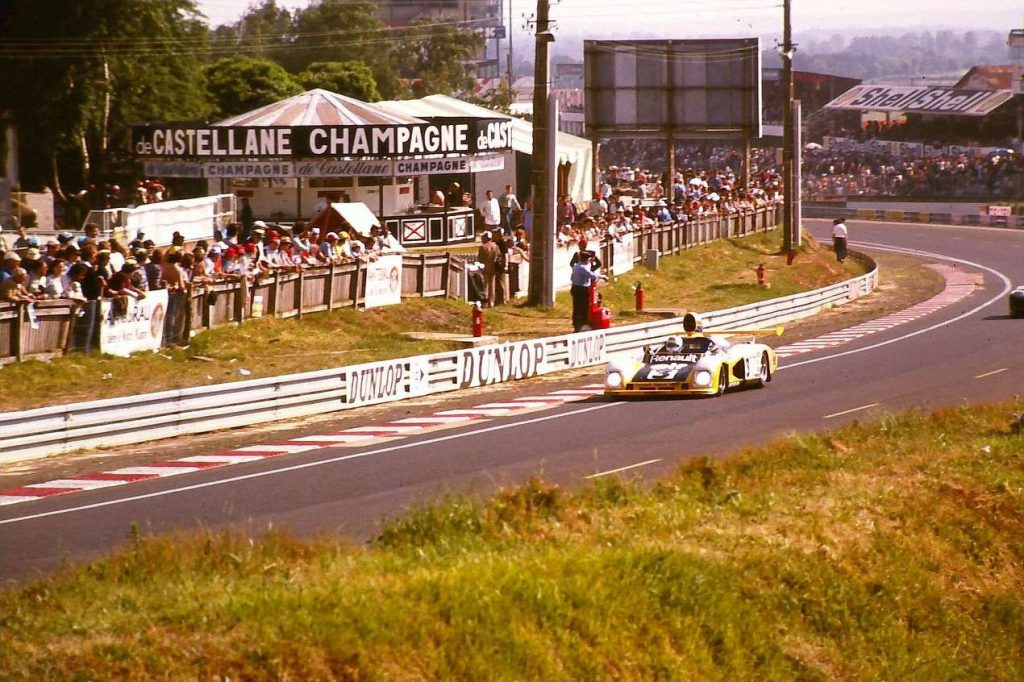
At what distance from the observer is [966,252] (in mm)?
71125

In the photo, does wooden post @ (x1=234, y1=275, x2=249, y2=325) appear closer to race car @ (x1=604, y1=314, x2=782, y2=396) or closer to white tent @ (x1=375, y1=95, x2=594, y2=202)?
race car @ (x1=604, y1=314, x2=782, y2=396)

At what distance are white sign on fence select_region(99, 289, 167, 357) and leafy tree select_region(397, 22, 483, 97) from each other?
10946cm

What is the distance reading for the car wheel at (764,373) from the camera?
2705 centimetres

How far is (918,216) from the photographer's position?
296 feet

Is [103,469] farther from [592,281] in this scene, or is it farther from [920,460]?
[592,281]

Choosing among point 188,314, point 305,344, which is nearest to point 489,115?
point 305,344

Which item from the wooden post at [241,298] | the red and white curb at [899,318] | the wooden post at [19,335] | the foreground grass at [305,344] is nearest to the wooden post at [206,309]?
the foreground grass at [305,344]

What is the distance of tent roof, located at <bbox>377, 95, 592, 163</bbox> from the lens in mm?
59906

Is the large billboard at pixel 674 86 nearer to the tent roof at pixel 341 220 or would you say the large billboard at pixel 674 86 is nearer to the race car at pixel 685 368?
the tent roof at pixel 341 220

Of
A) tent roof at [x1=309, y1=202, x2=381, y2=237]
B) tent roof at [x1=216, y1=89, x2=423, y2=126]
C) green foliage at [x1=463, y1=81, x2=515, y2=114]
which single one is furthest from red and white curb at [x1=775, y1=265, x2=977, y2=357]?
green foliage at [x1=463, y1=81, x2=515, y2=114]

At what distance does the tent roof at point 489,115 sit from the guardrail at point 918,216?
3140 centimetres

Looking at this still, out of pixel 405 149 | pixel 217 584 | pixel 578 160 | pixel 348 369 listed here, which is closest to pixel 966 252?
pixel 578 160

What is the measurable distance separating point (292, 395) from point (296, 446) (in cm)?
286

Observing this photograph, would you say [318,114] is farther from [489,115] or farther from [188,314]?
[188,314]
